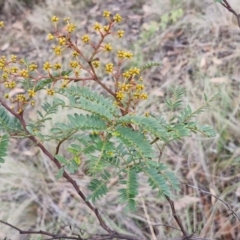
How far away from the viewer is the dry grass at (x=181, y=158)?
6.23 feet

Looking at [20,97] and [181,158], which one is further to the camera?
[181,158]

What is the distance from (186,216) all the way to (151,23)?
5.19 ft

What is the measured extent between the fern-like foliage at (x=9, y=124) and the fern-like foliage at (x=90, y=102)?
0.12 metres

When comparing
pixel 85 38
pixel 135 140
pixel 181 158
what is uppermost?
pixel 85 38

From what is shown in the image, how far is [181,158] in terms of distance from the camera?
2.10 metres

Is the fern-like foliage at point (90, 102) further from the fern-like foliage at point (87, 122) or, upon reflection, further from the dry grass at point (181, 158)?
→ the dry grass at point (181, 158)

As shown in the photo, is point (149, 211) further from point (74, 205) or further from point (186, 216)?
point (74, 205)

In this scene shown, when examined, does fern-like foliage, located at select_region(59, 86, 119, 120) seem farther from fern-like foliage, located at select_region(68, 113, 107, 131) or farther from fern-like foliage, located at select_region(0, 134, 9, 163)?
fern-like foliage, located at select_region(0, 134, 9, 163)

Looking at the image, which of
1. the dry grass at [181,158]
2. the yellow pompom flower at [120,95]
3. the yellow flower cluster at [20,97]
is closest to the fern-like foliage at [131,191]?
the yellow pompom flower at [120,95]

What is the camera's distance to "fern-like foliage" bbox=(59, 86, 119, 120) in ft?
2.48

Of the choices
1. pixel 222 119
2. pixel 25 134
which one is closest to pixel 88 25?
pixel 222 119

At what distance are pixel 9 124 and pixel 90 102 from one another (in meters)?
0.19

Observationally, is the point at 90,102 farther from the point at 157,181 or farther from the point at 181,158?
the point at 181,158

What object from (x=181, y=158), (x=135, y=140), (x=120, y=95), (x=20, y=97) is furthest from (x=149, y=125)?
(x=181, y=158)
